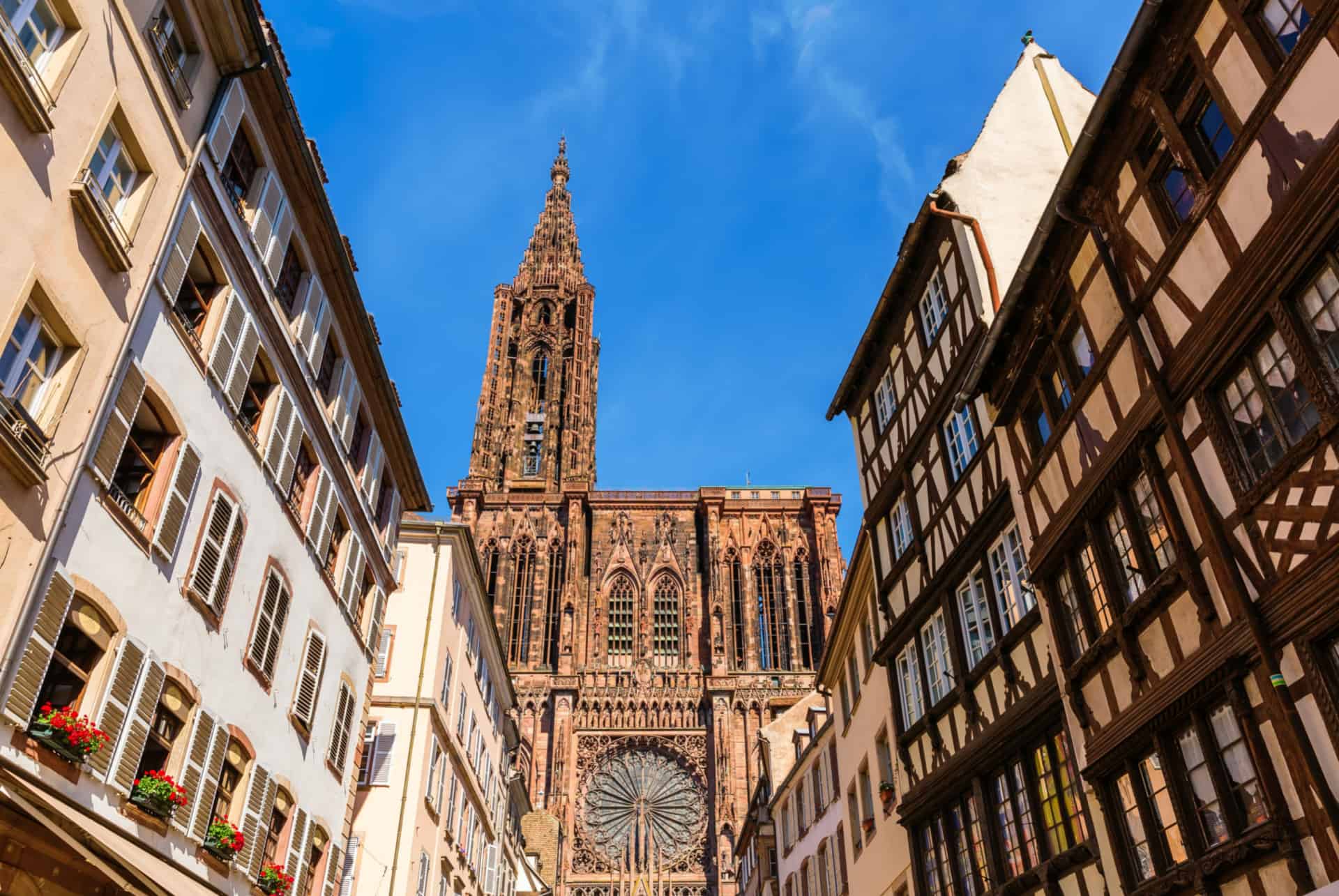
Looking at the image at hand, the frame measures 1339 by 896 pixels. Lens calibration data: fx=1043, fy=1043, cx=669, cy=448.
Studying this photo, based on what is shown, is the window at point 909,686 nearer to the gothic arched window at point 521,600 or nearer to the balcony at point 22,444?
the balcony at point 22,444

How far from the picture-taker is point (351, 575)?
16703 millimetres

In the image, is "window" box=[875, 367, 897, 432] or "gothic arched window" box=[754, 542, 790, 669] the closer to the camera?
"window" box=[875, 367, 897, 432]

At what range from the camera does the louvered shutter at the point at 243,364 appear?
12359mm

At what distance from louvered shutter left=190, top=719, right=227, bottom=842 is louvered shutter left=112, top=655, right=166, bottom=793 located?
124 cm

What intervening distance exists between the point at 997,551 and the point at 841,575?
154ft

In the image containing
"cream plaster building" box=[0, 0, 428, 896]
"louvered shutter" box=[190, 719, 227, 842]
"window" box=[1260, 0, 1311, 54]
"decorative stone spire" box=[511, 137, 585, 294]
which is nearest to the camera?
"window" box=[1260, 0, 1311, 54]

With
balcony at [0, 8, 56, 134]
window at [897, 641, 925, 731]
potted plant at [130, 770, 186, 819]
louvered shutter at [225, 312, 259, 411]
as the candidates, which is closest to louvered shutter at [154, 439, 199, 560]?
louvered shutter at [225, 312, 259, 411]

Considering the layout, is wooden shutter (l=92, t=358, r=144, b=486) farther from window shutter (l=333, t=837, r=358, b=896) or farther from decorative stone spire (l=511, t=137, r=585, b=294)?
decorative stone spire (l=511, t=137, r=585, b=294)

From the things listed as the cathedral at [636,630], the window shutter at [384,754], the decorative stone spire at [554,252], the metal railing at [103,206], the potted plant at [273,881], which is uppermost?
the decorative stone spire at [554,252]

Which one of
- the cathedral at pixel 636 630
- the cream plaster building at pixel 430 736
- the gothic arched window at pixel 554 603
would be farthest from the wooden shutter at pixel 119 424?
the gothic arched window at pixel 554 603

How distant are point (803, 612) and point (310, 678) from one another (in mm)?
47484

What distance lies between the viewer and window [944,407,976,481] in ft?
46.9

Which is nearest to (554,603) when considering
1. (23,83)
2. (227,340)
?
(227,340)

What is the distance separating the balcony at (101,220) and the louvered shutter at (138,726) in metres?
3.89
